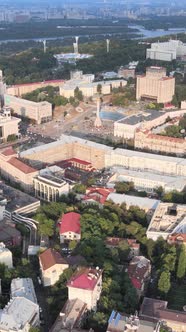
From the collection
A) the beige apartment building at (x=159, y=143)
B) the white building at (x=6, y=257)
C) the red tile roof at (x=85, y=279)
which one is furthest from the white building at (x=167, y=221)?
the beige apartment building at (x=159, y=143)

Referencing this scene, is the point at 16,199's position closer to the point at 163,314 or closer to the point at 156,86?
the point at 163,314

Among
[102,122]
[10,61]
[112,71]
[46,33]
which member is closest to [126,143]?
[102,122]

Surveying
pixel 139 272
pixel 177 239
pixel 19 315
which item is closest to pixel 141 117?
pixel 177 239

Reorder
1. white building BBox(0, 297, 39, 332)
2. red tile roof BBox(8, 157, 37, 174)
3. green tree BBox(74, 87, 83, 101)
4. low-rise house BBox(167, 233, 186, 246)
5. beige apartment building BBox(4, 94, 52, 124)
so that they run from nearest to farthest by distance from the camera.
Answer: white building BBox(0, 297, 39, 332)
low-rise house BBox(167, 233, 186, 246)
red tile roof BBox(8, 157, 37, 174)
beige apartment building BBox(4, 94, 52, 124)
green tree BBox(74, 87, 83, 101)

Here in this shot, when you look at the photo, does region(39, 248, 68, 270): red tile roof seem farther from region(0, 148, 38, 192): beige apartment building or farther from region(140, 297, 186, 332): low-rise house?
region(0, 148, 38, 192): beige apartment building

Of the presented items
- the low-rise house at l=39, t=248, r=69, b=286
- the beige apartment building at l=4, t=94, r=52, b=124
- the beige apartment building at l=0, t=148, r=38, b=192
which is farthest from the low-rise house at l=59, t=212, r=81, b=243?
the beige apartment building at l=4, t=94, r=52, b=124

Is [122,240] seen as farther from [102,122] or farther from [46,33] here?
[46,33]

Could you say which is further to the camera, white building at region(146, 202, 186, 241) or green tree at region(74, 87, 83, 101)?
green tree at region(74, 87, 83, 101)
